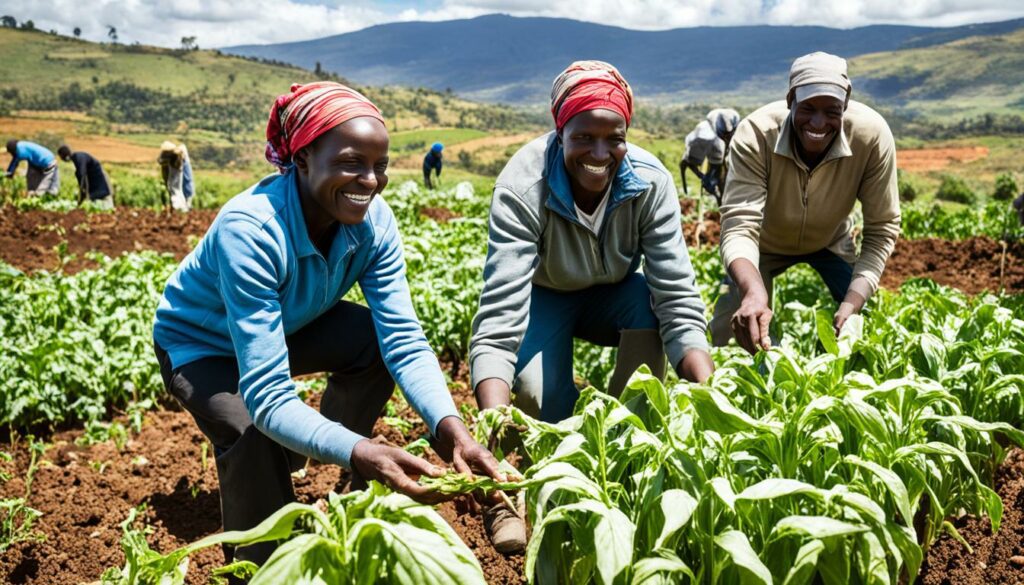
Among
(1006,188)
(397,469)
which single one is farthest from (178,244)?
(1006,188)

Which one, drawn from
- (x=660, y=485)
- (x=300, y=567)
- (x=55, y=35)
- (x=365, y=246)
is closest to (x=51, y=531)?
(x=365, y=246)

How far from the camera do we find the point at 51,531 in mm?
3064

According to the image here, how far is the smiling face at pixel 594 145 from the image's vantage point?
2.59m

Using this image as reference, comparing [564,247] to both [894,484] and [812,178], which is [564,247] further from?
[894,484]

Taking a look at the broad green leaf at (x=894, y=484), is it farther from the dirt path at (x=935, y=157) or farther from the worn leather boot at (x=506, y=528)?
the dirt path at (x=935, y=157)

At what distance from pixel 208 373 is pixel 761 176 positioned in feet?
7.32

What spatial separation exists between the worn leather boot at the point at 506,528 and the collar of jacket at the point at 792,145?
6.14 ft

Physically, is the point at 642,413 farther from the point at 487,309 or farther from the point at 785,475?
the point at 487,309

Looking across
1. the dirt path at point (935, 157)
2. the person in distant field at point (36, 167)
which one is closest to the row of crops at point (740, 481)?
the person in distant field at point (36, 167)

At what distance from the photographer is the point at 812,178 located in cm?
340

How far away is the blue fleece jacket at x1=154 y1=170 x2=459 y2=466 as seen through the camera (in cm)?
210

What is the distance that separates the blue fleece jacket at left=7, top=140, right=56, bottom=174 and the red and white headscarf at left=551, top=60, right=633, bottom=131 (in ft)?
39.5

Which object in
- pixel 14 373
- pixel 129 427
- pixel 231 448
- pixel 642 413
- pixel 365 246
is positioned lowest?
pixel 129 427

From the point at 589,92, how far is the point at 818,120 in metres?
1.10
